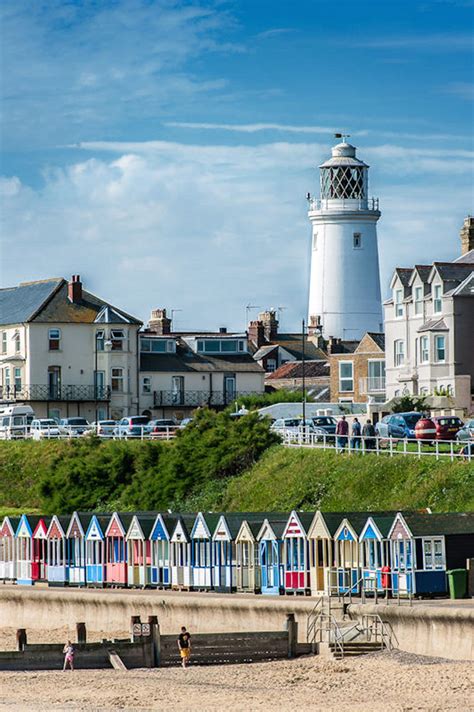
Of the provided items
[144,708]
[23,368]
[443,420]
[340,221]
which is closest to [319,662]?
[144,708]

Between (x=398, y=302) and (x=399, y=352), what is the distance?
2.28 metres

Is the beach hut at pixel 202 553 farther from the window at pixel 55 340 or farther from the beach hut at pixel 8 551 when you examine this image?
the window at pixel 55 340

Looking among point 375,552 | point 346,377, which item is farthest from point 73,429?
point 375,552

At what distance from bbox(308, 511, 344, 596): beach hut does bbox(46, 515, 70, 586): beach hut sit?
33.9ft

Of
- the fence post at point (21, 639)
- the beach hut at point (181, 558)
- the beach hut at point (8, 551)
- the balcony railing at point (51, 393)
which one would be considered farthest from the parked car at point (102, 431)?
the fence post at point (21, 639)

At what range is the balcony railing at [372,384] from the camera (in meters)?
89.1

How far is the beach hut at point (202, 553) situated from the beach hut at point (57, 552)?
5770mm

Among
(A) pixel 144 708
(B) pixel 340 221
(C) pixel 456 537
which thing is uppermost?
(B) pixel 340 221

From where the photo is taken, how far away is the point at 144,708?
113 ft

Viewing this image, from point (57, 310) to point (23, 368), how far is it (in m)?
3.46

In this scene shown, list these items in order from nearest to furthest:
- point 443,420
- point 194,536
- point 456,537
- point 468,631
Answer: point 468,631, point 456,537, point 194,536, point 443,420

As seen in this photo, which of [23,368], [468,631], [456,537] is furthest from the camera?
[23,368]

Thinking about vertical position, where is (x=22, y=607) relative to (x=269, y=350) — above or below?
below

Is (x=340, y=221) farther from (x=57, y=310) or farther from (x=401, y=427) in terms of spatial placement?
(x=401, y=427)
